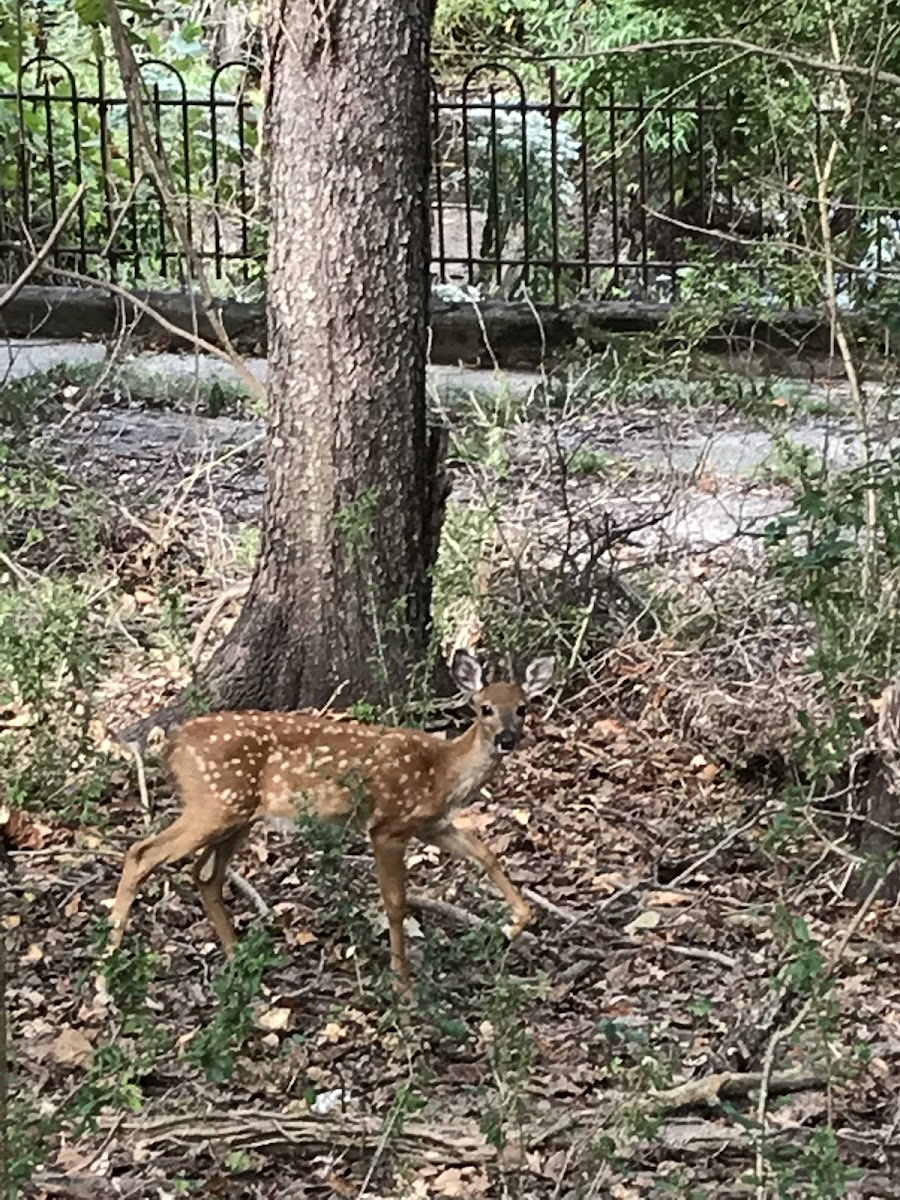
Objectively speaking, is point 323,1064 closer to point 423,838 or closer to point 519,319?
point 423,838

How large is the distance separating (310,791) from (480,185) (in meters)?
11.2

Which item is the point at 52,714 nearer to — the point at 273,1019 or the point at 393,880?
the point at 393,880

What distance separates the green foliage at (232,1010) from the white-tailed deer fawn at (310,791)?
4.24 feet

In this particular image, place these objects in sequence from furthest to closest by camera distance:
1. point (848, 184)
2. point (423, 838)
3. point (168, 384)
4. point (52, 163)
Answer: point (52, 163) → point (168, 384) → point (848, 184) → point (423, 838)

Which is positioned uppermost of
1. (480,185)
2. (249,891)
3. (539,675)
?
(480,185)

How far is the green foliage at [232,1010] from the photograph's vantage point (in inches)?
135

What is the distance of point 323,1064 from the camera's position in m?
4.49

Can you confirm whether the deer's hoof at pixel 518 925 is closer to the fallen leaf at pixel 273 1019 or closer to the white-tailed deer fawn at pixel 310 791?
the white-tailed deer fawn at pixel 310 791

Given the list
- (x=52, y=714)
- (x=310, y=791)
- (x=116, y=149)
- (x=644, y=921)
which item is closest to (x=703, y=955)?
(x=644, y=921)

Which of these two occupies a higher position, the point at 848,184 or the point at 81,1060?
the point at 848,184

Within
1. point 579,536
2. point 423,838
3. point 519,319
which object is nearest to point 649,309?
point 519,319

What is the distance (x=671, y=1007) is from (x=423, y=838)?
82 cm

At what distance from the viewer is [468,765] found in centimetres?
525

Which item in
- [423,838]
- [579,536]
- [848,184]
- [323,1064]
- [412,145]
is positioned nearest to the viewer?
[323,1064]
